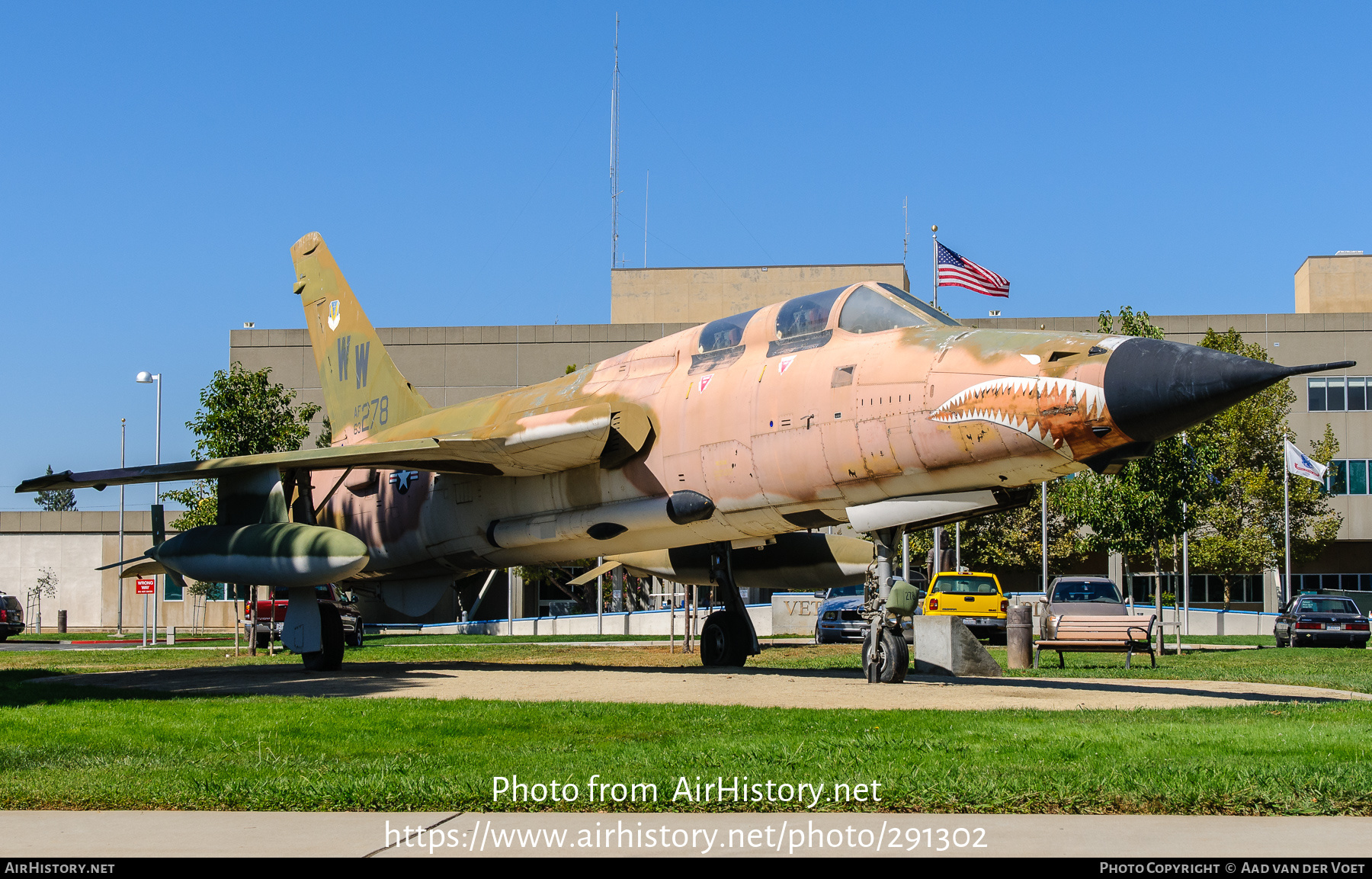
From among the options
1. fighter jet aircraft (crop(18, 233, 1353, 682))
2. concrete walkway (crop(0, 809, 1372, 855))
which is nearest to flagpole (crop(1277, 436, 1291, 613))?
fighter jet aircraft (crop(18, 233, 1353, 682))

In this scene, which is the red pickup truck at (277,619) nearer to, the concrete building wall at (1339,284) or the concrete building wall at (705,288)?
the concrete building wall at (705,288)

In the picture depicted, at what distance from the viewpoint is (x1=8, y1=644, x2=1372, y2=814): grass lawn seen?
6.46 metres

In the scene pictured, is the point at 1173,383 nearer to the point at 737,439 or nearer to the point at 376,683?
the point at 737,439

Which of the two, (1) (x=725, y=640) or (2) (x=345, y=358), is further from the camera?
(2) (x=345, y=358)

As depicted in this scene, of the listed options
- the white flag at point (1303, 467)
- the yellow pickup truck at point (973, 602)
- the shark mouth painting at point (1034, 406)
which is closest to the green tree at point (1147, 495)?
the yellow pickup truck at point (973, 602)

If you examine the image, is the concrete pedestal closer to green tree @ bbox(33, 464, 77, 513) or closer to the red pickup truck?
the red pickup truck

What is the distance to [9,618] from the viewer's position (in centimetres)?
4319

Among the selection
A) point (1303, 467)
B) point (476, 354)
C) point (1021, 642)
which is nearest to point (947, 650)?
point (1021, 642)

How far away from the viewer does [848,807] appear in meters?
6.23

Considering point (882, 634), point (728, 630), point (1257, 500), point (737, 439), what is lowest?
point (728, 630)

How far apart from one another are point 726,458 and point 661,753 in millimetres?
6766

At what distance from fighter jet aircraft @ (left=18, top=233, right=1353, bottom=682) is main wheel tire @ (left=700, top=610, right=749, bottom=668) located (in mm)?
29

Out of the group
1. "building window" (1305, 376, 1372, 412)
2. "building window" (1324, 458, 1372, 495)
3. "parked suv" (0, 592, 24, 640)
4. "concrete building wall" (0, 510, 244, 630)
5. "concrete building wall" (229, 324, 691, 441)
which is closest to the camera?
"parked suv" (0, 592, 24, 640)

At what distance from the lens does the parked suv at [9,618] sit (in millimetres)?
42625
